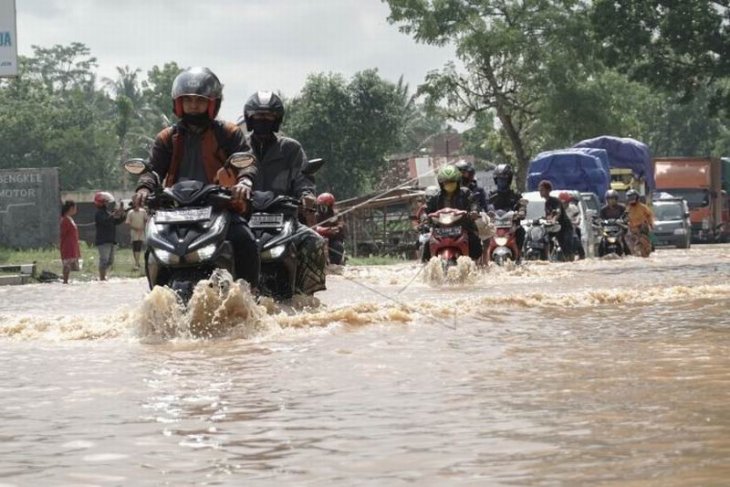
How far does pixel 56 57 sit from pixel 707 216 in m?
98.1

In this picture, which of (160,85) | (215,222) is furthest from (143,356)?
(160,85)

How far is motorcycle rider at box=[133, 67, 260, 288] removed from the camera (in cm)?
1025

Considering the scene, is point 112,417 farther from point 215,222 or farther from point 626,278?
point 626,278

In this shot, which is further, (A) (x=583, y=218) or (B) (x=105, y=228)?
(A) (x=583, y=218)

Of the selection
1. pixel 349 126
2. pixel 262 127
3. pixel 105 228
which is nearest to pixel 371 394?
pixel 262 127

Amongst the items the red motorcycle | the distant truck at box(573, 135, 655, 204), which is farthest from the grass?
the distant truck at box(573, 135, 655, 204)

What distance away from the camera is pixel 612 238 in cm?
2727

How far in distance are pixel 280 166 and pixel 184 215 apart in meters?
2.39

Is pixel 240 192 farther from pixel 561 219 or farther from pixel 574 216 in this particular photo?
pixel 574 216

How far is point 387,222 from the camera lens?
134 feet

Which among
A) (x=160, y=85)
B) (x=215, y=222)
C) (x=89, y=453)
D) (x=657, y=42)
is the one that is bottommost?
(x=89, y=453)

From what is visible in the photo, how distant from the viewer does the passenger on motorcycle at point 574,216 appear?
2478cm

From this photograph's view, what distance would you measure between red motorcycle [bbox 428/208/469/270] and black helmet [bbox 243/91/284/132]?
16.2ft

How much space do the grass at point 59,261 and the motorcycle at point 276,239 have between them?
14280 millimetres
